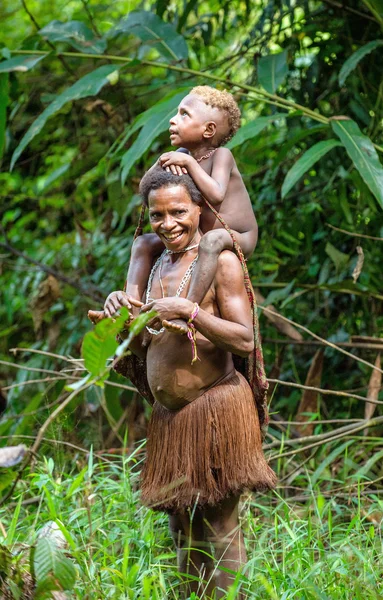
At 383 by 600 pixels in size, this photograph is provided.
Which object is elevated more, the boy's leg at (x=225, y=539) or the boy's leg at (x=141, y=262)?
the boy's leg at (x=141, y=262)

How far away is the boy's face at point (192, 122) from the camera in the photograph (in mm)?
2727

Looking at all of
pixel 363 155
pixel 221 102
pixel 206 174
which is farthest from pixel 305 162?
pixel 206 174

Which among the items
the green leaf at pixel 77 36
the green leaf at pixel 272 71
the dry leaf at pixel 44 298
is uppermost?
the green leaf at pixel 77 36

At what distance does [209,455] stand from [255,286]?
6.92 ft

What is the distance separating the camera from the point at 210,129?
108 inches

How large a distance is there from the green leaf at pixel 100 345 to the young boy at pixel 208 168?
2.73ft

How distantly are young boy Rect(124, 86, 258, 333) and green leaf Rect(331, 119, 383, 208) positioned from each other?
2.39 ft

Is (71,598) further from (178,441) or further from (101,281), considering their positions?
(101,281)

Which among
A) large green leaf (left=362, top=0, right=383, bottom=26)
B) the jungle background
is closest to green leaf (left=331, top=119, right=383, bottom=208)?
the jungle background

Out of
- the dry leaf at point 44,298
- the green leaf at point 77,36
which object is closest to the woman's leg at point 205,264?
the green leaf at point 77,36

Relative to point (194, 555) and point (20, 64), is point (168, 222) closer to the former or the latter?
point (194, 555)

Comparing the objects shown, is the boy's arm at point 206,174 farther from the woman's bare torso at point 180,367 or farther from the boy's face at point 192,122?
the woman's bare torso at point 180,367

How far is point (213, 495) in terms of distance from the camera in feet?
8.54

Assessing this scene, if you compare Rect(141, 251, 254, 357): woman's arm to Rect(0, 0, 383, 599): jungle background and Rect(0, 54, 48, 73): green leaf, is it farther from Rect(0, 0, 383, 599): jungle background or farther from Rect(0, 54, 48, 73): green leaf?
Rect(0, 54, 48, 73): green leaf
